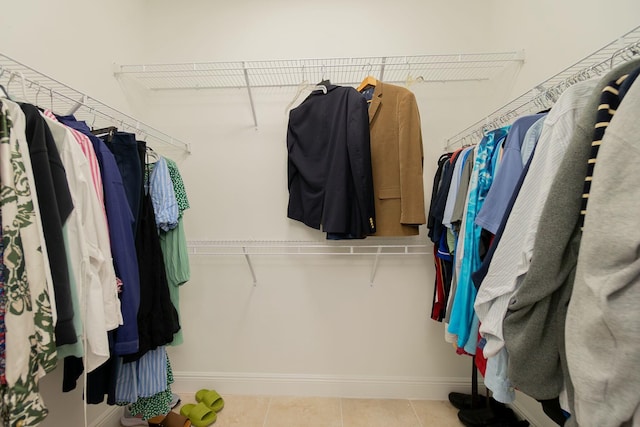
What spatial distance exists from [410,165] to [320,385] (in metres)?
1.45

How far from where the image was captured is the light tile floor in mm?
1438

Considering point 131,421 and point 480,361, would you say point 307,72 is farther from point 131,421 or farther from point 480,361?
point 131,421

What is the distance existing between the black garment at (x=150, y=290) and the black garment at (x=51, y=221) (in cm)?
36

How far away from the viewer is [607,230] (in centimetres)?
48

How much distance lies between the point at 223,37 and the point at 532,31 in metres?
1.73

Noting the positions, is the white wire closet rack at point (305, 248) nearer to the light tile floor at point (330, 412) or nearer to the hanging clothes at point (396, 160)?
the hanging clothes at point (396, 160)

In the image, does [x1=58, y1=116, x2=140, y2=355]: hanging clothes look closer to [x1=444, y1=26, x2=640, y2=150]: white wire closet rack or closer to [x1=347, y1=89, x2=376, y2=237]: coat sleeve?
[x1=347, y1=89, x2=376, y2=237]: coat sleeve

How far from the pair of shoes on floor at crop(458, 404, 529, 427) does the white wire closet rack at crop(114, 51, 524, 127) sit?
1884 millimetres

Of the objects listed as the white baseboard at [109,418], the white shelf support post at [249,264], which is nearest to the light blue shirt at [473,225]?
the white shelf support post at [249,264]

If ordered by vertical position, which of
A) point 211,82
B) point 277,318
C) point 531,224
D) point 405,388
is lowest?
point 405,388

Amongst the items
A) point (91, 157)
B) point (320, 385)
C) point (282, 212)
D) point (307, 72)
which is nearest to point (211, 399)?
point (320, 385)

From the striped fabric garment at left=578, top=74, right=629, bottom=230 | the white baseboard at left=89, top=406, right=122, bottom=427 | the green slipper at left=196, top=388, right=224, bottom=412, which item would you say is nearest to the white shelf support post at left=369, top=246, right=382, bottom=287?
the striped fabric garment at left=578, top=74, right=629, bottom=230

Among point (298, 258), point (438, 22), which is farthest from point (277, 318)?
point (438, 22)

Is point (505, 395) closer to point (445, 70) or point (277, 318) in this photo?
point (277, 318)
